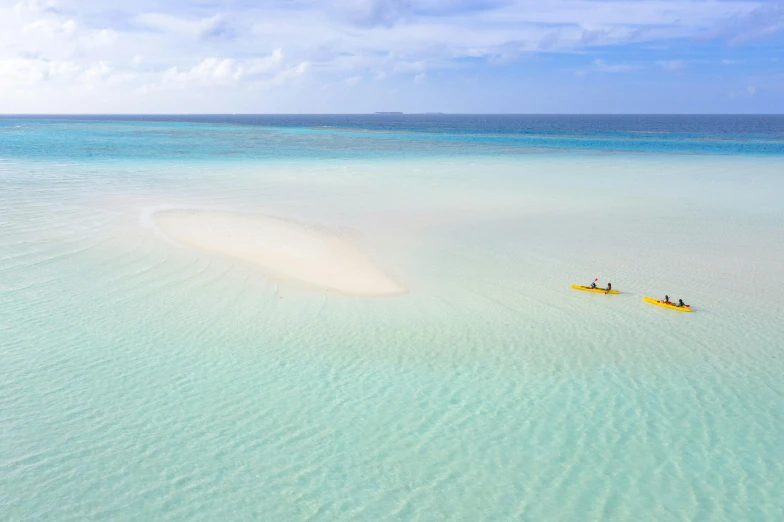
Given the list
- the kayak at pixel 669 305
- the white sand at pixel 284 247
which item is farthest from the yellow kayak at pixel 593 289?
the white sand at pixel 284 247

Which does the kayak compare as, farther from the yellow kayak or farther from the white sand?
the white sand

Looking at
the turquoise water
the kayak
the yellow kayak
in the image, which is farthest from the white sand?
the kayak

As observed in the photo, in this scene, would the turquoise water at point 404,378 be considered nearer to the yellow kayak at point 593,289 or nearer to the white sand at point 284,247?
the yellow kayak at point 593,289

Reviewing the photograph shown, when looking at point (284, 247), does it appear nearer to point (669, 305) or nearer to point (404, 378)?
point (404, 378)

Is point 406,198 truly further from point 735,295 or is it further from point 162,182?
point 735,295

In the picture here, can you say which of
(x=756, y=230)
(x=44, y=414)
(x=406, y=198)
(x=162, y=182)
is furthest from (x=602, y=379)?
(x=162, y=182)

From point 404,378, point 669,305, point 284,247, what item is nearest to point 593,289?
point 669,305
